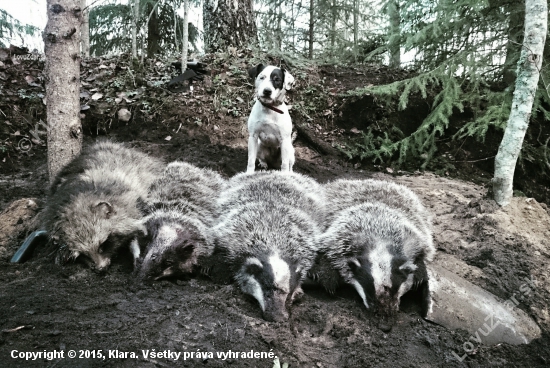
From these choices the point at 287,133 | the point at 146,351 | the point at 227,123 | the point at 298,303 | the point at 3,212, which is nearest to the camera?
the point at 146,351

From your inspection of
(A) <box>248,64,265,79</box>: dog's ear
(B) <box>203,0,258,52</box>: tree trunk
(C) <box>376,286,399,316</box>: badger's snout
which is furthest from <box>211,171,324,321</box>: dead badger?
(B) <box>203,0,258,52</box>: tree trunk

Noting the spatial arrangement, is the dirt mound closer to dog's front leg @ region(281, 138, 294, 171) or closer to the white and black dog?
the white and black dog

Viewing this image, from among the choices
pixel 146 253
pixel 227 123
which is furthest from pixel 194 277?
pixel 227 123

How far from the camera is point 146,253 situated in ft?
11.3

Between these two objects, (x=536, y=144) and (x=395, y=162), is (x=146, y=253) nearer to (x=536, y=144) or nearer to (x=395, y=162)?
(x=395, y=162)

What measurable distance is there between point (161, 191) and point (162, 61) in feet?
13.9

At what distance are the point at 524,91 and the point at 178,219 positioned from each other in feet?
11.4

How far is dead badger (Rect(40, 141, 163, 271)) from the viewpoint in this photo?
346 cm

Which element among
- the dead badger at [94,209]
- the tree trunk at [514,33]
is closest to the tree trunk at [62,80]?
the dead badger at [94,209]

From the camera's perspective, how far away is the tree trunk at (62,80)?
4.33m

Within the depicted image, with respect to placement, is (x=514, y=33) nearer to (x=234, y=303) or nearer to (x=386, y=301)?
(x=386, y=301)

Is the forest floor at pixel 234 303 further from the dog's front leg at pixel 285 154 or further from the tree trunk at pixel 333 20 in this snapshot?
the tree trunk at pixel 333 20

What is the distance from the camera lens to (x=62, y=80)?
14.6 feet

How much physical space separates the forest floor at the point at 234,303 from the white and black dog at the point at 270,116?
87cm
